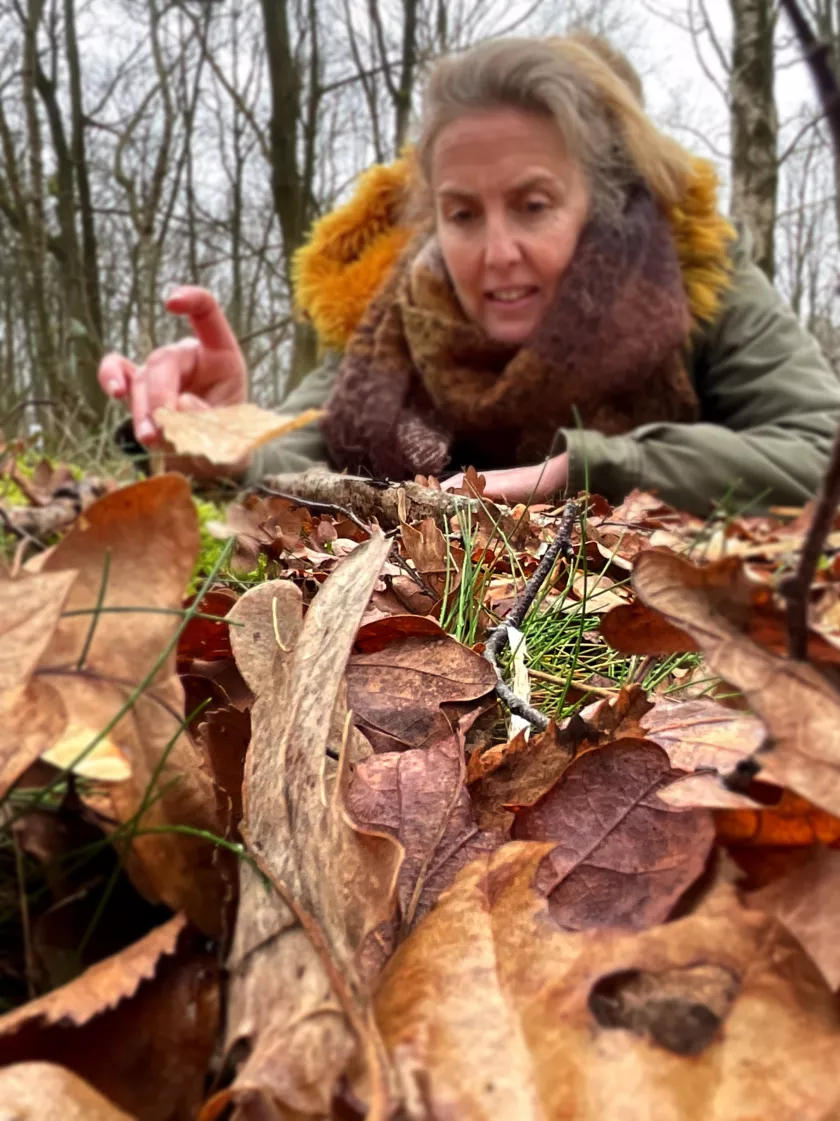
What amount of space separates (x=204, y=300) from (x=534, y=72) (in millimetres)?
1293

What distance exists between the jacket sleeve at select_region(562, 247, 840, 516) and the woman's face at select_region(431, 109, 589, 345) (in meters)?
0.59

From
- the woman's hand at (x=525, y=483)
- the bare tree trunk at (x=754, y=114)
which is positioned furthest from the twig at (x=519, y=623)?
the bare tree trunk at (x=754, y=114)

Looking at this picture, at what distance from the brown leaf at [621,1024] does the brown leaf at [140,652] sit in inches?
4.3

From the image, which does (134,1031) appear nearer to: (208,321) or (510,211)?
(510,211)

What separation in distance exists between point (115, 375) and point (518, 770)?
2.01 meters

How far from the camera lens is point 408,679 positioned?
0.66 meters

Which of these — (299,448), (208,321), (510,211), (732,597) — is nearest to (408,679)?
(732,597)

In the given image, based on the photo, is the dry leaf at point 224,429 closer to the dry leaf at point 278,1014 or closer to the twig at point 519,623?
the dry leaf at point 278,1014

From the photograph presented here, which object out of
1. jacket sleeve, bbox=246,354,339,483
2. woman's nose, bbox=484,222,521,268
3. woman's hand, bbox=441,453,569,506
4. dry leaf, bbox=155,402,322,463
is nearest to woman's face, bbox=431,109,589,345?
woman's nose, bbox=484,222,521,268

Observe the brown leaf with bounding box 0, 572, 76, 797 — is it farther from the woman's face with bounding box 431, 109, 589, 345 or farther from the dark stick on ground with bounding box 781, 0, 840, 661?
the woman's face with bounding box 431, 109, 589, 345

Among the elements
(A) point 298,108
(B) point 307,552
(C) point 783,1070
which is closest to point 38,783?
(C) point 783,1070

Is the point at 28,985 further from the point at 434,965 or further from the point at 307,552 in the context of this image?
the point at 307,552

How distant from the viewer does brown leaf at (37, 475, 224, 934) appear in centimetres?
34

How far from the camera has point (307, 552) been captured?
3.26 feet
